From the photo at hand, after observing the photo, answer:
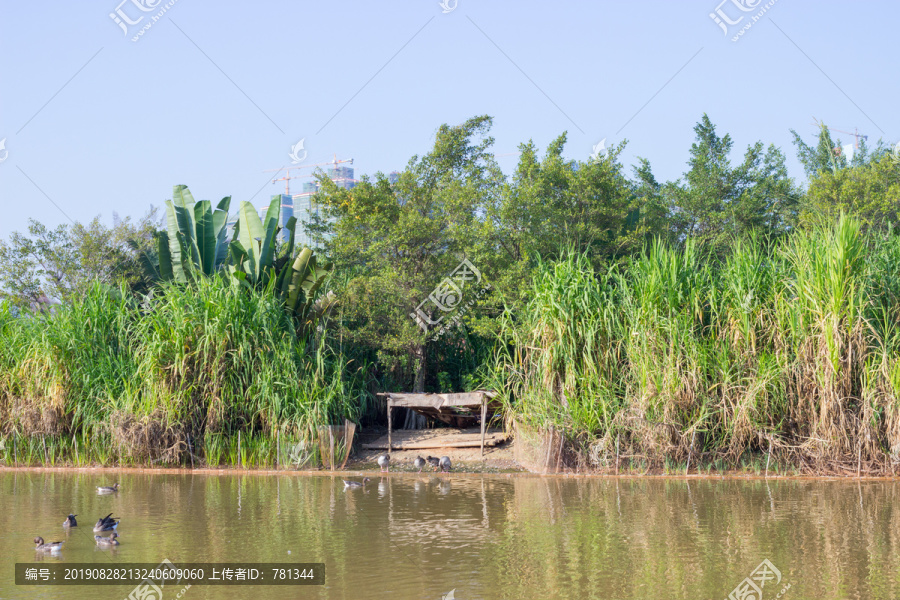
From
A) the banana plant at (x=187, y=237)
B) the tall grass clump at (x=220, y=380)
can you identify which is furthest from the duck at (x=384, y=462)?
the banana plant at (x=187, y=237)

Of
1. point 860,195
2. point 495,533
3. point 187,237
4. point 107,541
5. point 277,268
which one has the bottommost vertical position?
point 495,533

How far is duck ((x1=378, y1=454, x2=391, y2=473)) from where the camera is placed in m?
12.9

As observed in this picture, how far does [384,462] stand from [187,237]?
5.83 m

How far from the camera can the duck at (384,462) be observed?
1286 centimetres

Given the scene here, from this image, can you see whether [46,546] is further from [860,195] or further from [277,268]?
[860,195]

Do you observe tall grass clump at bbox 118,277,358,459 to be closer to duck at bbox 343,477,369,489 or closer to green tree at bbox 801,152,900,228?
duck at bbox 343,477,369,489

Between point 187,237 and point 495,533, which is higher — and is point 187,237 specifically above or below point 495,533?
above

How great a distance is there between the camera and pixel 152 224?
864 inches

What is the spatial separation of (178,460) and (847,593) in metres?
10.2

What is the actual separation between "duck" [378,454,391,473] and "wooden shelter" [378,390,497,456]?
60 centimetres

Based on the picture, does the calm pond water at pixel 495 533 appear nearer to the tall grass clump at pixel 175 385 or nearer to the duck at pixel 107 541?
the duck at pixel 107 541

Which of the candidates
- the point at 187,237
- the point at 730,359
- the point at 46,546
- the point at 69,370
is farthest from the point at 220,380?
the point at 730,359

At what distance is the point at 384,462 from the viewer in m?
→ 12.9

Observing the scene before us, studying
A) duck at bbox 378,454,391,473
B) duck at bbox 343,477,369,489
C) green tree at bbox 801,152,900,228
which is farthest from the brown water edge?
green tree at bbox 801,152,900,228
